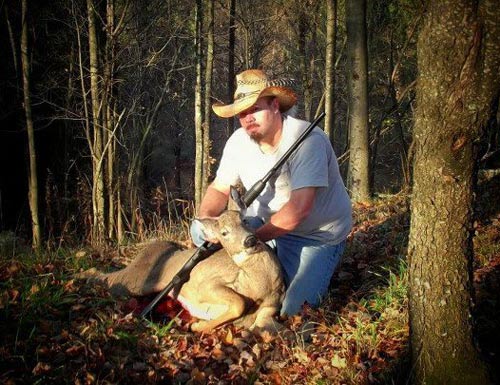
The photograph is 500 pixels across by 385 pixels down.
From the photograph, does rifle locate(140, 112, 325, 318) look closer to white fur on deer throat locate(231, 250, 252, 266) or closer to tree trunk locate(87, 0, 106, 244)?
white fur on deer throat locate(231, 250, 252, 266)

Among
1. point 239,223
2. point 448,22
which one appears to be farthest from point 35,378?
point 448,22

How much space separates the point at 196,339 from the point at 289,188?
1.77 m

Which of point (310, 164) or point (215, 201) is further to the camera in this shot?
point (215, 201)

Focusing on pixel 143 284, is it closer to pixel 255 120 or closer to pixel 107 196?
pixel 255 120

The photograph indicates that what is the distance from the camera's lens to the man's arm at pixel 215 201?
4730mm

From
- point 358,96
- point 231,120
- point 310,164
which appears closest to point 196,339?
point 310,164

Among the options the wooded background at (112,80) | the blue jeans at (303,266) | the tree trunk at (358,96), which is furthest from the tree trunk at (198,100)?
the blue jeans at (303,266)

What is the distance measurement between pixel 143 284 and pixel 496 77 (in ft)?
11.5

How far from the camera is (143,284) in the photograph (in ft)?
14.3

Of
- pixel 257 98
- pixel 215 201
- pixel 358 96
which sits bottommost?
pixel 215 201

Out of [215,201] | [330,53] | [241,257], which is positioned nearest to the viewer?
[241,257]

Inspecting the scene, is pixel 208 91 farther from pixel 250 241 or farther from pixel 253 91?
pixel 250 241

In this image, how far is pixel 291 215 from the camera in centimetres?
395

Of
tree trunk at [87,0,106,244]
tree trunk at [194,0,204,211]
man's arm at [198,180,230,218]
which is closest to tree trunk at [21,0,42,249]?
tree trunk at [87,0,106,244]
